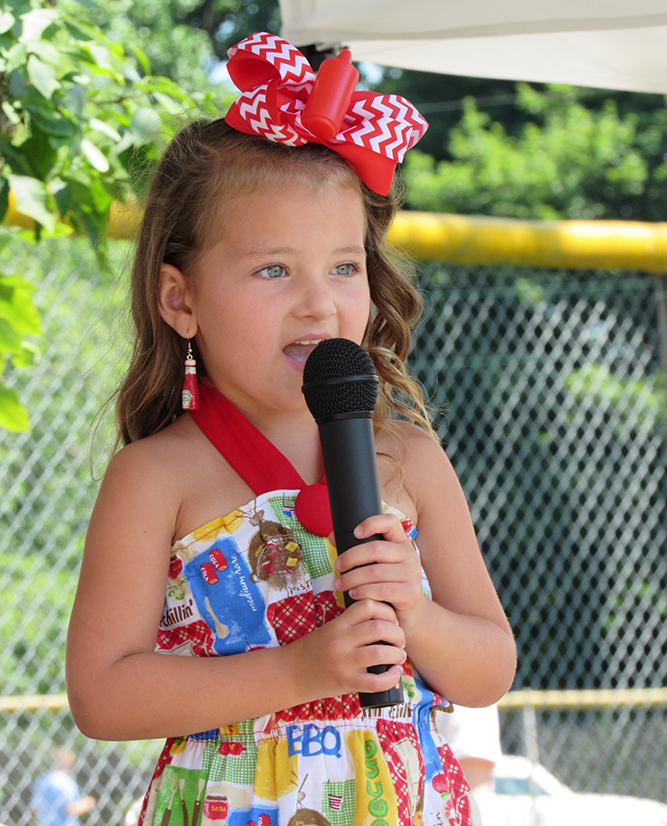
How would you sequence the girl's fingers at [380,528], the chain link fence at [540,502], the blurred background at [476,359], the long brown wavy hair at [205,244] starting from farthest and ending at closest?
the chain link fence at [540,502] < the blurred background at [476,359] < the long brown wavy hair at [205,244] < the girl's fingers at [380,528]

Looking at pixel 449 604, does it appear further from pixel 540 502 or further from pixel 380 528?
pixel 540 502

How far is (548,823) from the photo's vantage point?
3.41 m

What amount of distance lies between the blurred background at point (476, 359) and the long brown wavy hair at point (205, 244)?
6.7 inches

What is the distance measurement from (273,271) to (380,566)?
481 millimetres

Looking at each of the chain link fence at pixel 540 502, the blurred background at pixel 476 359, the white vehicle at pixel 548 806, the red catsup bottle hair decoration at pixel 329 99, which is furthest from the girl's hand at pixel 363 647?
the chain link fence at pixel 540 502

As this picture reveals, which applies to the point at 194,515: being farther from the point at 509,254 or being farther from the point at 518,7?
the point at 509,254

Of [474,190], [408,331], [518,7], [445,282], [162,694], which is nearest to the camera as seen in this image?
[162,694]

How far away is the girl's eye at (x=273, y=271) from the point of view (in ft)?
4.26

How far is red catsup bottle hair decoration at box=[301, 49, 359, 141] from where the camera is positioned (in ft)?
4.31

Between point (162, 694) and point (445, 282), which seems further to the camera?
point (445, 282)

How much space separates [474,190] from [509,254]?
6672mm

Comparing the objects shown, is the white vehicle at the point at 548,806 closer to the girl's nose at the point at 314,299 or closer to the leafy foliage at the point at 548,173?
the girl's nose at the point at 314,299

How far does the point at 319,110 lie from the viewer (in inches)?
51.7

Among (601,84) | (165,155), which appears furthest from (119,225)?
(601,84)
